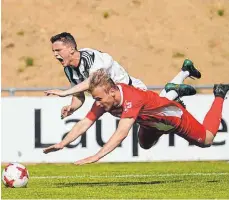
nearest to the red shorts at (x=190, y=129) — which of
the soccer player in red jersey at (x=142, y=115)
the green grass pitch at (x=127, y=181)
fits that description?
the soccer player in red jersey at (x=142, y=115)

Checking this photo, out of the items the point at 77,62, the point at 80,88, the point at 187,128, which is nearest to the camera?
the point at 80,88

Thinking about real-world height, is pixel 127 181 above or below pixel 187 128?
below

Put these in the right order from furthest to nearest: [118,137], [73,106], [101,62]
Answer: [73,106] → [101,62] → [118,137]

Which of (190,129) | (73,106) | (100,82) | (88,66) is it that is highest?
(88,66)

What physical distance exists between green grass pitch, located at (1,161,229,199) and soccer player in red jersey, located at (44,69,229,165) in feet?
2.21

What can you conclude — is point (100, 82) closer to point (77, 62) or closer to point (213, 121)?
point (77, 62)

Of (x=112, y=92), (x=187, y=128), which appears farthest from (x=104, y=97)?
(x=187, y=128)

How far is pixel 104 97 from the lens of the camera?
13.6m

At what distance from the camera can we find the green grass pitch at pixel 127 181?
539 inches

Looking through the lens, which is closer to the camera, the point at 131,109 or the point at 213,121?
the point at 131,109

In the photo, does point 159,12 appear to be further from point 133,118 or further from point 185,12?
point 133,118

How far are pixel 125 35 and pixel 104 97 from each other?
85.0 ft

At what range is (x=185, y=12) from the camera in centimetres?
3994

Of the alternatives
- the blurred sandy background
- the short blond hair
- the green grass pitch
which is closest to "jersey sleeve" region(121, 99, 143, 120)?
the short blond hair
